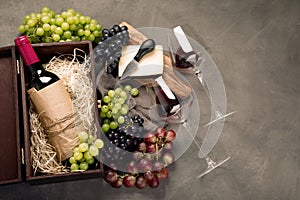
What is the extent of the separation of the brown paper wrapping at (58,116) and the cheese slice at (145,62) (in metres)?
0.26

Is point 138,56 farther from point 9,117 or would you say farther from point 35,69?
point 9,117

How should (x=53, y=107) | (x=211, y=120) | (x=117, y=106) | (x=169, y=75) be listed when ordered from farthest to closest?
(x=211, y=120) < (x=169, y=75) < (x=117, y=106) < (x=53, y=107)

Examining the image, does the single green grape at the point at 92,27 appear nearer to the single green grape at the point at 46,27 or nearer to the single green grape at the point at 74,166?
the single green grape at the point at 46,27

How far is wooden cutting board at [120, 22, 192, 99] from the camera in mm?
1746

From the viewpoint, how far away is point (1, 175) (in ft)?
4.88

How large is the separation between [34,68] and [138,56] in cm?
38

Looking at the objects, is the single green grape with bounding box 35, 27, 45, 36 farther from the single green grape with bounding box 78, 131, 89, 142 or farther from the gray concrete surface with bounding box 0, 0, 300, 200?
the single green grape with bounding box 78, 131, 89, 142

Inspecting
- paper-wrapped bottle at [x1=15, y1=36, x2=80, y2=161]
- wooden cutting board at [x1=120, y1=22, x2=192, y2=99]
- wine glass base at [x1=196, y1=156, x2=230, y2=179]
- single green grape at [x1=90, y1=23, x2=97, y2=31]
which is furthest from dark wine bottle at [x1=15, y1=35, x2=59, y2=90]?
wine glass base at [x1=196, y1=156, x2=230, y2=179]

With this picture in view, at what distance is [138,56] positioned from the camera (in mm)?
1665

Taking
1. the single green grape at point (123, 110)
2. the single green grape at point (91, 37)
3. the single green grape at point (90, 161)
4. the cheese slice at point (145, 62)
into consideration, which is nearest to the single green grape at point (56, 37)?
the single green grape at point (91, 37)

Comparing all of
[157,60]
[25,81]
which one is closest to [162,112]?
[157,60]

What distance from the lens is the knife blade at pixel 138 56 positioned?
1.66m

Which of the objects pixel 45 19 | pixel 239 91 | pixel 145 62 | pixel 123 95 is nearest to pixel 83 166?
pixel 123 95

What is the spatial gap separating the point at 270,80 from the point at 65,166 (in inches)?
Result: 37.7
